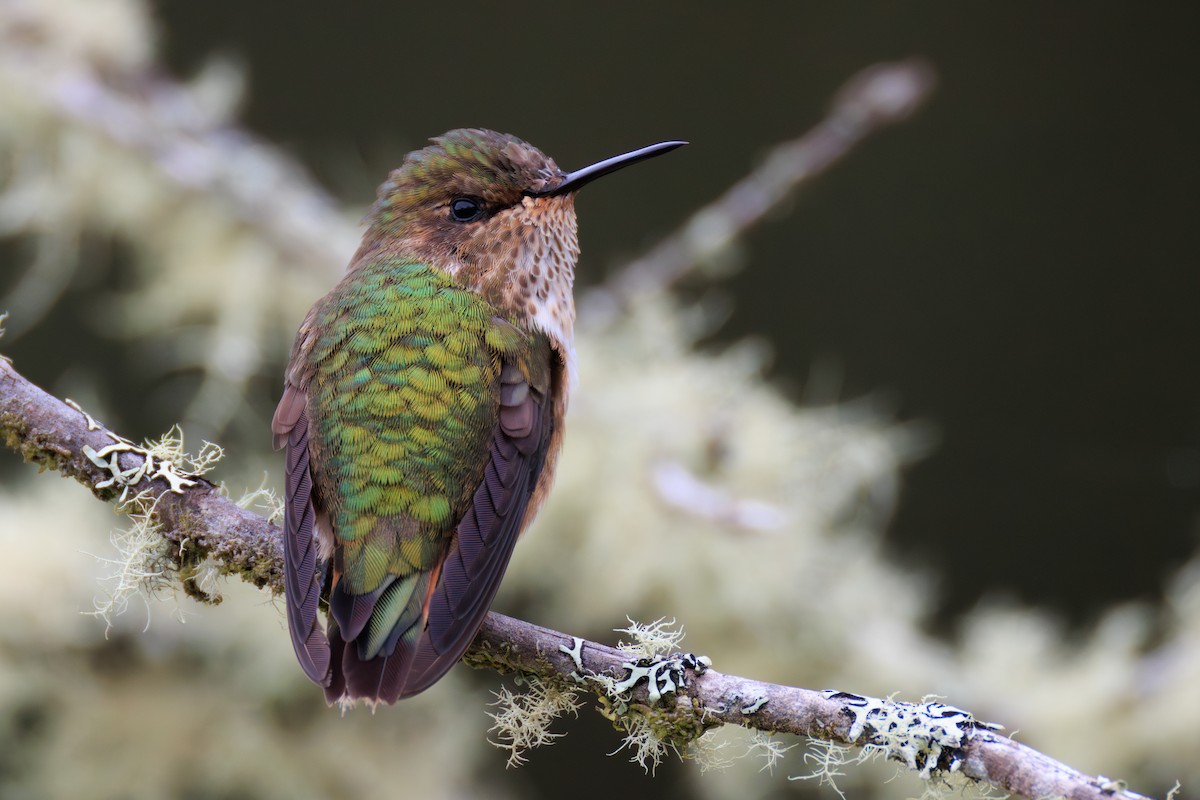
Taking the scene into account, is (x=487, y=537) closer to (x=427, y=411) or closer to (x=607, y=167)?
(x=427, y=411)

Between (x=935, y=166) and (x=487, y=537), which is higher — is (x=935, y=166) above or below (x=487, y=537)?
above

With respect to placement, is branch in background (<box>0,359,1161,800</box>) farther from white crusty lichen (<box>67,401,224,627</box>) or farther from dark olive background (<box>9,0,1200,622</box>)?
dark olive background (<box>9,0,1200,622</box>)

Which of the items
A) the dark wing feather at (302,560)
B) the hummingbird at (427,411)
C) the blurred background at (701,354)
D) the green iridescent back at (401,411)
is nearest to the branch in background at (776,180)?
the blurred background at (701,354)

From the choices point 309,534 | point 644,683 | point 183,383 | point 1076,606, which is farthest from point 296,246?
point 1076,606

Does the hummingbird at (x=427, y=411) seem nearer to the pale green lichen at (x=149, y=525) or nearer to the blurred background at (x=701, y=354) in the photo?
the pale green lichen at (x=149, y=525)

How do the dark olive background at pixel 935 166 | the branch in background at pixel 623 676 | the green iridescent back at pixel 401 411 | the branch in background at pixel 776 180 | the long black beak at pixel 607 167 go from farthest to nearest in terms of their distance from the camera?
the dark olive background at pixel 935 166 < the branch in background at pixel 776 180 < the long black beak at pixel 607 167 < the green iridescent back at pixel 401 411 < the branch in background at pixel 623 676


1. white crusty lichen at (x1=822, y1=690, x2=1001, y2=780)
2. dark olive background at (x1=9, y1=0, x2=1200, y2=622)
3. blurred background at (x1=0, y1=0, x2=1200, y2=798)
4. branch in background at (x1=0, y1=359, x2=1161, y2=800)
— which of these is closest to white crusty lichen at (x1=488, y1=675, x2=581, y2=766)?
branch in background at (x1=0, y1=359, x2=1161, y2=800)

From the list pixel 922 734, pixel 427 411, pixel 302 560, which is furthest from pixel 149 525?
pixel 922 734
